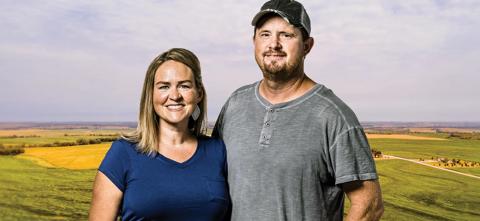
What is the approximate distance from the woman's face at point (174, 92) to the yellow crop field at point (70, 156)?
16822 millimetres

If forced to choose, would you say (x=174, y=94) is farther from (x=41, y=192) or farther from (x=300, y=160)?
(x=41, y=192)

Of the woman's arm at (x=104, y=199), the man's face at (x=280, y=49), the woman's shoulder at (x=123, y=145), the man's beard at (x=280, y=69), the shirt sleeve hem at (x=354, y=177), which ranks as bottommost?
the woman's arm at (x=104, y=199)

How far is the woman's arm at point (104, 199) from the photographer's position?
3.45 metres

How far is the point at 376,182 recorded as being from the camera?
11.9 ft

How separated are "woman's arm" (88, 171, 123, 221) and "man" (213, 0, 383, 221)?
80cm

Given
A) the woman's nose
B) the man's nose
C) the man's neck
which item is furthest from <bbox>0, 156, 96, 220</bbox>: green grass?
the man's nose

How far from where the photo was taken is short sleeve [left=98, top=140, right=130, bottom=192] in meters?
3.45

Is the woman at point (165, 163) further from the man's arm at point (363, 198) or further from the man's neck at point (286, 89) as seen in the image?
the man's arm at point (363, 198)

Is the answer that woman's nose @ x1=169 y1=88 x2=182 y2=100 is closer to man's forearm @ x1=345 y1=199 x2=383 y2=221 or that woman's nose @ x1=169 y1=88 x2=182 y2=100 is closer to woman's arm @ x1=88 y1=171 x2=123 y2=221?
woman's arm @ x1=88 y1=171 x2=123 y2=221

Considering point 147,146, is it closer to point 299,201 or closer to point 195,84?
point 195,84

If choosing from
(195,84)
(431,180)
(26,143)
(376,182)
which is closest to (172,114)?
(195,84)

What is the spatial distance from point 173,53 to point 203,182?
0.90 metres

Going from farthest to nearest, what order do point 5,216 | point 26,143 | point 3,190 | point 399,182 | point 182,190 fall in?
point 26,143 < point 399,182 < point 3,190 < point 5,216 < point 182,190

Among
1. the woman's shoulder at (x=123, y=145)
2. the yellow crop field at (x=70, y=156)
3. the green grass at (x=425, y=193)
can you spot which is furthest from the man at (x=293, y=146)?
the yellow crop field at (x=70, y=156)
